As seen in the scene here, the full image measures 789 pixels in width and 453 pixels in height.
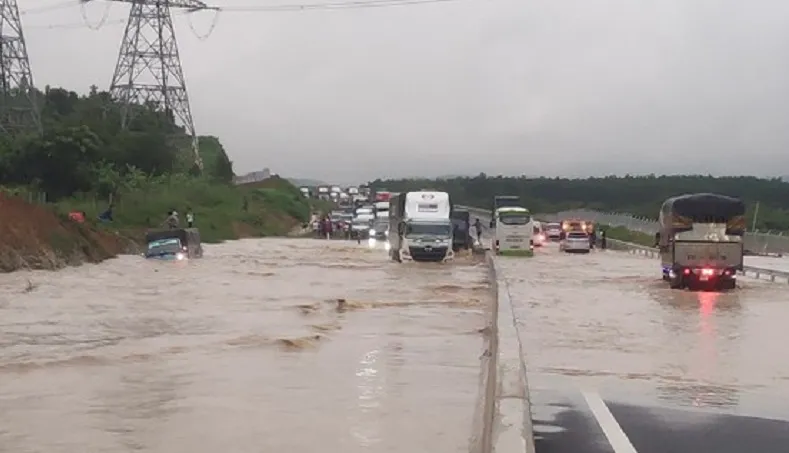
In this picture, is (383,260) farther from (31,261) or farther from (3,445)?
(3,445)

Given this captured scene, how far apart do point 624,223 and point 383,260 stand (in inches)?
1561

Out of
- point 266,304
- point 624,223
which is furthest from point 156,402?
point 624,223

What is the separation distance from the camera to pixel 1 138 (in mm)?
64188

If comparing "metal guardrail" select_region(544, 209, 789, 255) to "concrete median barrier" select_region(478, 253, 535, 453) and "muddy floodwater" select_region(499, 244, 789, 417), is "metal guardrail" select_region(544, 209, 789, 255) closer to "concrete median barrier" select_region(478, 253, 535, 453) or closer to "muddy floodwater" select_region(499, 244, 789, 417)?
"muddy floodwater" select_region(499, 244, 789, 417)

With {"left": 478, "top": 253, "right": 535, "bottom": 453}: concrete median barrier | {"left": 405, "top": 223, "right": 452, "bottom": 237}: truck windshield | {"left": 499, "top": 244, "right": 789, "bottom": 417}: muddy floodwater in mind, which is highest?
{"left": 478, "top": 253, "right": 535, "bottom": 453}: concrete median barrier

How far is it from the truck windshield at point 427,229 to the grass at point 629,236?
2626 centimetres

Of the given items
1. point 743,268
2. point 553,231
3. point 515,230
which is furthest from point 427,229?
point 553,231

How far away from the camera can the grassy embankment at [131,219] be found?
38156 millimetres

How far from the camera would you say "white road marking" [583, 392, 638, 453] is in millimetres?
9758

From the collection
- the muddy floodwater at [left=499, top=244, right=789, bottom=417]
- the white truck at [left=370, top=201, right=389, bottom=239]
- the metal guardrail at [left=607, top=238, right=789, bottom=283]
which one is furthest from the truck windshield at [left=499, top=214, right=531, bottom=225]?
the muddy floodwater at [left=499, top=244, right=789, bottom=417]

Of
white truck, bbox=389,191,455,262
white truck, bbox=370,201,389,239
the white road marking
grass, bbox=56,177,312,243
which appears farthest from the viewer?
white truck, bbox=370,201,389,239

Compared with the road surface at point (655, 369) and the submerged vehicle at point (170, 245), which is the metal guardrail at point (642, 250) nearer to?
the road surface at point (655, 369)

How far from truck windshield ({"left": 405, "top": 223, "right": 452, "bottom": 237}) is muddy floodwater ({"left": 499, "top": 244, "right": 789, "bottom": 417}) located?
964 centimetres

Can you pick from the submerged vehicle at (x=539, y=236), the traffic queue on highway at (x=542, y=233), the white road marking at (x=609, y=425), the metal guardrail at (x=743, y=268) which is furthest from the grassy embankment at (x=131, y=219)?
the white road marking at (x=609, y=425)
